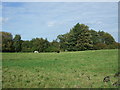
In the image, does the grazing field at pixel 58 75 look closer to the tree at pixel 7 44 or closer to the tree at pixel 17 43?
the tree at pixel 7 44

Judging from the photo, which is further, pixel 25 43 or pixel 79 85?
pixel 25 43

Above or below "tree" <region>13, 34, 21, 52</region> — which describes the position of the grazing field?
below

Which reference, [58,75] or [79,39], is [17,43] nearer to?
[79,39]

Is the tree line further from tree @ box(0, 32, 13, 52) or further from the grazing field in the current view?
the grazing field

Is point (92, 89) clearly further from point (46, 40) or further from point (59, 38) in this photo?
point (59, 38)

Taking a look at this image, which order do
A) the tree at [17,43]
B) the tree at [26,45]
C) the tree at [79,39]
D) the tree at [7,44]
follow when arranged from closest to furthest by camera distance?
the tree at [7,44] < the tree at [17,43] < the tree at [26,45] < the tree at [79,39]

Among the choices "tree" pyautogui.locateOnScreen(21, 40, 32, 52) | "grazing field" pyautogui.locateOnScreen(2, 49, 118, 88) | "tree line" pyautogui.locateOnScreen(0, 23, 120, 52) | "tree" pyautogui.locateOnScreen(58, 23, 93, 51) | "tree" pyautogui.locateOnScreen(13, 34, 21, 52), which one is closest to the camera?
"grazing field" pyautogui.locateOnScreen(2, 49, 118, 88)

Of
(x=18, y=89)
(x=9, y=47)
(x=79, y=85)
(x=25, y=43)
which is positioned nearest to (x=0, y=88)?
(x=18, y=89)

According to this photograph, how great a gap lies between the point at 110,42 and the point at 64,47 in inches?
1001

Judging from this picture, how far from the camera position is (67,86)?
7703mm

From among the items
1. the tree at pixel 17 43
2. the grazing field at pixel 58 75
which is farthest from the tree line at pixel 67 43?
the grazing field at pixel 58 75

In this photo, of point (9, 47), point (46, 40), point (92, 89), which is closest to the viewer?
point (92, 89)

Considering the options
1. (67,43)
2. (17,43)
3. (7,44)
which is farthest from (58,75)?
(67,43)

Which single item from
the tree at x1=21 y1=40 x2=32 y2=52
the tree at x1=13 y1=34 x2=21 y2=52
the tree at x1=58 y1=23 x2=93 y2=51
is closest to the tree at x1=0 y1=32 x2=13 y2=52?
the tree at x1=13 y1=34 x2=21 y2=52
